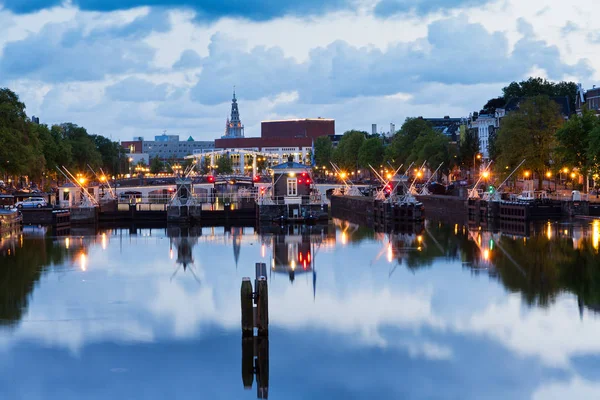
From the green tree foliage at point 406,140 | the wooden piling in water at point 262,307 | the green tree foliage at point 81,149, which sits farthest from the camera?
the green tree foliage at point 406,140

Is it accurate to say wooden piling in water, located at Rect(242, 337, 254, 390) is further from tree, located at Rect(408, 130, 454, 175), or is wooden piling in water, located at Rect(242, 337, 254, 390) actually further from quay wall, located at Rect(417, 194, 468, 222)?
tree, located at Rect(408, 130, 454, 175)

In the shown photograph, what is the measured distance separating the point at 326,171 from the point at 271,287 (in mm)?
153385

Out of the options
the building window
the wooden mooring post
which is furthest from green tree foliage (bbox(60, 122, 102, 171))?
the wooden mooring post

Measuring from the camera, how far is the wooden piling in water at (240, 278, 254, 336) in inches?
1046

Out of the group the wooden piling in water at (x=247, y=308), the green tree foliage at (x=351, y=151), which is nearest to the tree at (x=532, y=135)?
the wooden piling in water at (x=247, y=308)

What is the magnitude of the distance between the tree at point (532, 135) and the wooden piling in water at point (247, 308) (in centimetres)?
6129

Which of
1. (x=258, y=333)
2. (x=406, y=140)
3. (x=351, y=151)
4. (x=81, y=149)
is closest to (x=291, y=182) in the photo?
(x=258, y=333)

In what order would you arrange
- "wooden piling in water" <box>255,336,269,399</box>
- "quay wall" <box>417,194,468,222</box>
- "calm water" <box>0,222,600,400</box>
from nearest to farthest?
"wooden piling in water" <box>255,336,269,399</box>, "calm water" <box>0,222,600,400</box>, "quay wall" <box>417,194,468,222</box>

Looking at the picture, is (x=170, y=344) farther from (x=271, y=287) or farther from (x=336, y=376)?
(x=271, y=287)

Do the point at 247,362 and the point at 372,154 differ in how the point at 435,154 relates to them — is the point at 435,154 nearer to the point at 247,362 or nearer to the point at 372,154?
the point at 372,154

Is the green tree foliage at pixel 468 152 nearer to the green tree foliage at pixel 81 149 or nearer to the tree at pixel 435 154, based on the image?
the tree at pixel 435 154

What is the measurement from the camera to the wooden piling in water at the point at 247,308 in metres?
26.6

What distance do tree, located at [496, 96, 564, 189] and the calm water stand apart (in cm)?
3388

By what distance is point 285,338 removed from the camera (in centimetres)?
2912
